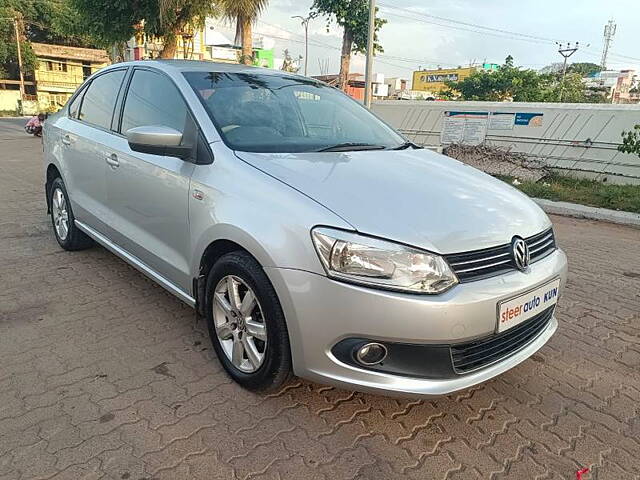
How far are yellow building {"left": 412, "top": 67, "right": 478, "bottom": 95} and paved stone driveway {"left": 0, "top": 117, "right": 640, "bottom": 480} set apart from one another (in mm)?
68569

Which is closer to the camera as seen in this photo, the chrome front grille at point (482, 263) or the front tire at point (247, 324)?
the chrome front grille at point (482, 263)

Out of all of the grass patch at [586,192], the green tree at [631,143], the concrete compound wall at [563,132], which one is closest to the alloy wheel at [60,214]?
the concrete compound wall at [563,132]

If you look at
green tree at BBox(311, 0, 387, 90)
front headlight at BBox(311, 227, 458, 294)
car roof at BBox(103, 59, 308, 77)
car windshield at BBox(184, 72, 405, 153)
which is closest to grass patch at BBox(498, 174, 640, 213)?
car windshield at BBox(184, 72, 405, 153)

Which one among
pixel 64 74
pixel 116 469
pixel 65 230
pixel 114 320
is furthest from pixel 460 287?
pixel 64 74

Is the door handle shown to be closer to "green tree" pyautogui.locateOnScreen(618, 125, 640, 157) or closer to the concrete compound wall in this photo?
Result: the concrete compound wall

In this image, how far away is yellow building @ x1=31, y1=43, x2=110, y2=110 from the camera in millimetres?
44781

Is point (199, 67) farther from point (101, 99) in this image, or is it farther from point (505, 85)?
point (505, 85)

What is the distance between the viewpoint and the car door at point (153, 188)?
9.07ft

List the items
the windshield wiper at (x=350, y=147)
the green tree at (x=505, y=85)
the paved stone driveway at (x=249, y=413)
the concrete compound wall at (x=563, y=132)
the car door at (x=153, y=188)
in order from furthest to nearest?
the green tree at (x=505, y=85) < the concrete compound wall at (x=563, y=132) < the windshield wiper at (x=350, y=147) < the car door at (x=153, y=188) < the paved stone driveway at (x=249, y=413)

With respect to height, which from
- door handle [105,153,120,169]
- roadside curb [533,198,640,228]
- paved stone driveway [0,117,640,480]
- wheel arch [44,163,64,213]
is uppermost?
door handle [105,153,120,169]

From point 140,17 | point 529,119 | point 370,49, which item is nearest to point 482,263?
point 529,119

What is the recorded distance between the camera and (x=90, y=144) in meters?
3.78

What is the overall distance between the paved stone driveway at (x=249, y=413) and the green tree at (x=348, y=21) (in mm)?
18758

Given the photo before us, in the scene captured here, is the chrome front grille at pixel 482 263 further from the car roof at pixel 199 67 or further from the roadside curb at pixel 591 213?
the roadside curb at pixel 591 213
